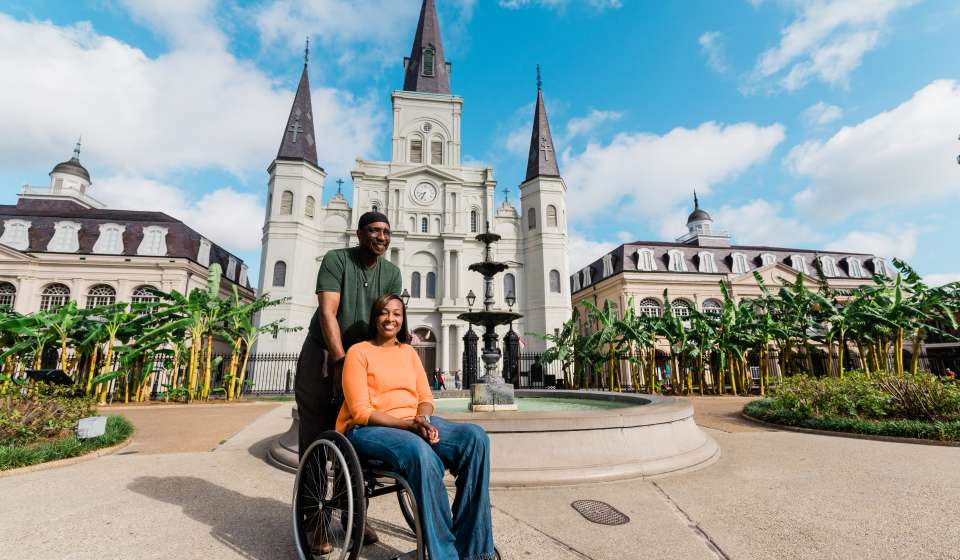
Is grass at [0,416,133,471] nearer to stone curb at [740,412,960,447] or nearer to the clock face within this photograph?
stone curb at [740,412,960,447]

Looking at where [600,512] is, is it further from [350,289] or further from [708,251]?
[708,251]

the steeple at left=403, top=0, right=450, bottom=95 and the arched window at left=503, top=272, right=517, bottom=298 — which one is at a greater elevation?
the steeple at left=403, top=0, right=450, bottom=95

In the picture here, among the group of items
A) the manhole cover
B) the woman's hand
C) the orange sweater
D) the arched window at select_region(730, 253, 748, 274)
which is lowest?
the manhole cover

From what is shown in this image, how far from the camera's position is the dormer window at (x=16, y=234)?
1129 inches

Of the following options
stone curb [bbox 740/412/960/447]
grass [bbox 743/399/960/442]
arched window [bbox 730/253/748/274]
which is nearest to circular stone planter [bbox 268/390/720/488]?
stone curb [bbox 740/412/960/447]

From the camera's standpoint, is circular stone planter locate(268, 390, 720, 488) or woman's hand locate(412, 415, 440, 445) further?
circular stone planter locate(268, 390, 720, 488)

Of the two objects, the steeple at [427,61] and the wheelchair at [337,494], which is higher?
the steeple at [427,61]

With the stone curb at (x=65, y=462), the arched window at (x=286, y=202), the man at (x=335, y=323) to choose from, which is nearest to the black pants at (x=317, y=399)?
the man at (x=335, y=323)

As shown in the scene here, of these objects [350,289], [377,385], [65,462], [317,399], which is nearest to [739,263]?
[350,289]

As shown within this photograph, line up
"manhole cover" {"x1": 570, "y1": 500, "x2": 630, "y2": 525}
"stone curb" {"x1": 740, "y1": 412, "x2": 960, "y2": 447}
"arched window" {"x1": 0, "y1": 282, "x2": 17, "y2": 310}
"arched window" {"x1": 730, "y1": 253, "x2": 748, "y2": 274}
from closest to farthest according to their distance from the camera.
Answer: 1. "manhole cover" {"x1": 570, "y1": 500, "x2": 630, "y2": 525}
2. "stone curb" {"x1": 740, "y1": 412, "x2": 960, "y2": 447}
3. "arched window" {"x1": 0, "y1": 282, "x2": 17, "y2": 310}
4. "arched window" {"x1": 730, "y1": 253, "x2": 748, "y2": 274}

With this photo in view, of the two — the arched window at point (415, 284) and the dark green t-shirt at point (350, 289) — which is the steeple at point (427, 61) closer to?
the arched window at point (415, 284)

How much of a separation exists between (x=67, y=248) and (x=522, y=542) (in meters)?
39.6

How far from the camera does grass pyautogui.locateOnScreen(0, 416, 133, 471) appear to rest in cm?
485

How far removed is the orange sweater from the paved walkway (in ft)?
3.32
